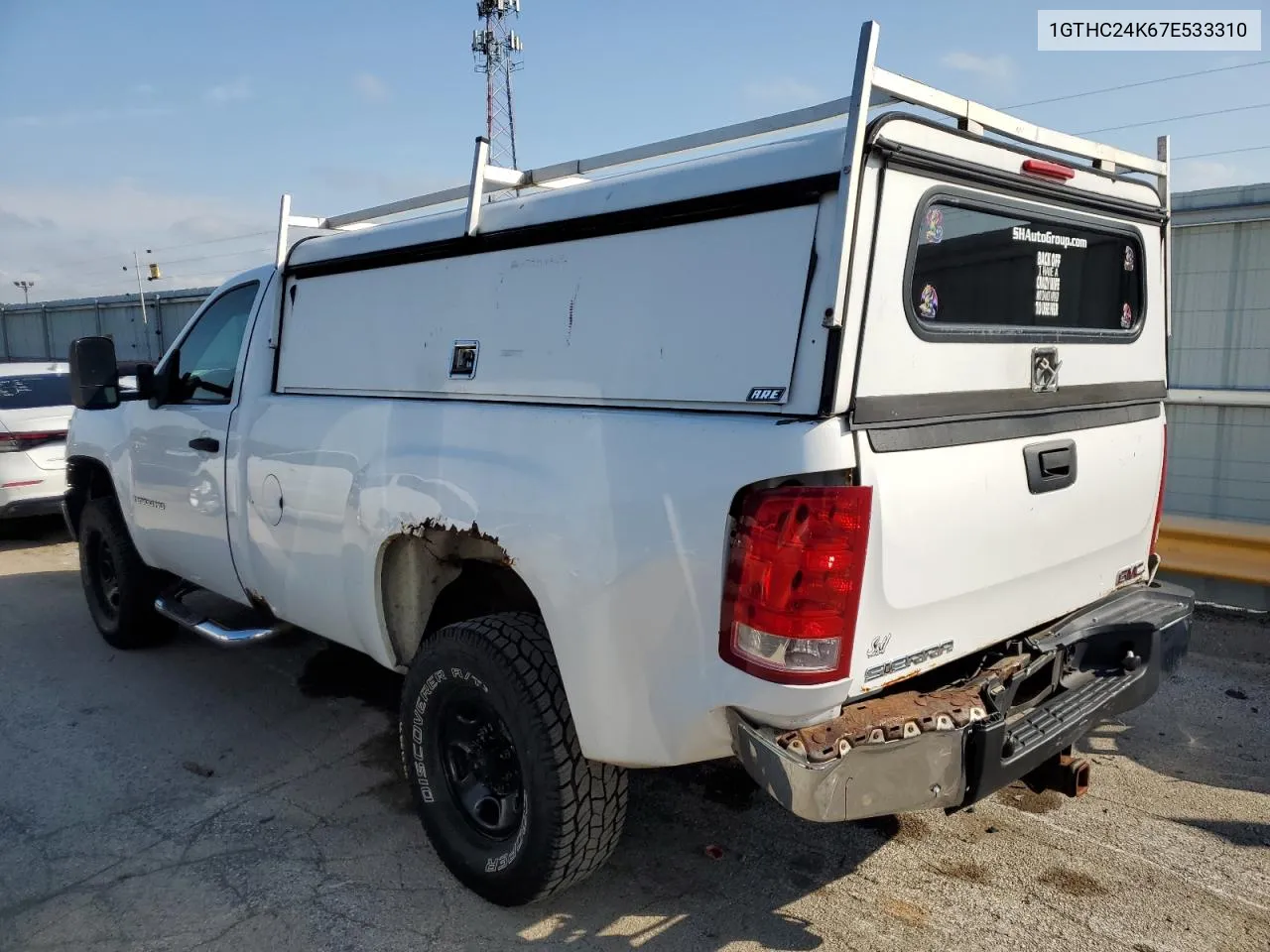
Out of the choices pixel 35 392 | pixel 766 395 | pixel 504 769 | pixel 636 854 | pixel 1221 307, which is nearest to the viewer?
pixel 766 395

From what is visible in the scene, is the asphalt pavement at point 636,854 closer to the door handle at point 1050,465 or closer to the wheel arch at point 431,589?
the wheel arch at point 431,589

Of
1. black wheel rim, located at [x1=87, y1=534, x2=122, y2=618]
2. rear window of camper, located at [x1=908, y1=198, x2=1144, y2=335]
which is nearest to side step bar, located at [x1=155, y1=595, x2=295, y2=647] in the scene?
black wheel rim, located at [x1=87, y1=534, x2=122, y2=618]

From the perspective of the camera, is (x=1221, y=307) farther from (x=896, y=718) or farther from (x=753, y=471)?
(x=753, y=471)

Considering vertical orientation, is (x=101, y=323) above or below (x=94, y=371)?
above

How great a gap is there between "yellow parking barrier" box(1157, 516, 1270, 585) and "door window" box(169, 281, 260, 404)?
5.37m

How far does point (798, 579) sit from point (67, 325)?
25973 millimetres

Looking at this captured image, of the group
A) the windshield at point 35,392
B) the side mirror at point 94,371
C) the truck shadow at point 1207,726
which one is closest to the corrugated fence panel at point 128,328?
the windshield at point 35,392

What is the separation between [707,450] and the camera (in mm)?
2332

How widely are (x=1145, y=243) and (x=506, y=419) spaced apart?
2427 mm

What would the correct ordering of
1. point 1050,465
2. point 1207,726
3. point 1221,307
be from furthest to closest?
point 1221,307 → point 1207,726 → point 1050,465

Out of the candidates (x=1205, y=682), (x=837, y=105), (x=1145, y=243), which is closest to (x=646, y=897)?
(x=837, y=105)

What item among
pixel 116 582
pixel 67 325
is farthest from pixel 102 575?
pixel 67 325

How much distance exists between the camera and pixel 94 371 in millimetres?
4684

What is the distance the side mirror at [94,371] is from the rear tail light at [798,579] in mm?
3784
